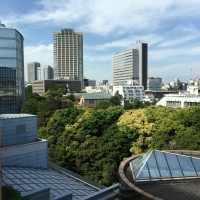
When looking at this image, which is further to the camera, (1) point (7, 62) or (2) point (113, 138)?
(1) point (7, 62)

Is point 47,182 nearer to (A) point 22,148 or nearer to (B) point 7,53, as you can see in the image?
(A) point 22,148

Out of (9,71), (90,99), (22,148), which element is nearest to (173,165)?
(22,148)

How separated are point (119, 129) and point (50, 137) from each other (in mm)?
Result: 12458

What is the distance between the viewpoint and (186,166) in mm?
11727

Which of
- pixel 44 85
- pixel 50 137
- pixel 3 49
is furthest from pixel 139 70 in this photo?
pixel 50 137

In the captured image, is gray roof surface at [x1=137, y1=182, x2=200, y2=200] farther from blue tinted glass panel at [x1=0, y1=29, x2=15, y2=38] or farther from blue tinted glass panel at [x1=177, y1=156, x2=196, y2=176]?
blue tinted glass panel at [x1=0, y1=29, x2=15, y2=38]

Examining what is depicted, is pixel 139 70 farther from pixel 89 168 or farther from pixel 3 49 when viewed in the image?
pixel 89 168

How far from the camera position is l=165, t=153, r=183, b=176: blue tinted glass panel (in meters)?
11.2

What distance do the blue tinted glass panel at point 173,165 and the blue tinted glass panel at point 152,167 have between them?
869mm

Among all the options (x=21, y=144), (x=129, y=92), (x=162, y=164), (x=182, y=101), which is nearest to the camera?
(x=162, y=164)

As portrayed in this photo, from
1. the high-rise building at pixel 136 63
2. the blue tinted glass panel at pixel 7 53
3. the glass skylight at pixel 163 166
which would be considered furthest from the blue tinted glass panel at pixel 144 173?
the high-rise building at pixel 136 63

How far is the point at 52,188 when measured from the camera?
15648mm

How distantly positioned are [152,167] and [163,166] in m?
0.70

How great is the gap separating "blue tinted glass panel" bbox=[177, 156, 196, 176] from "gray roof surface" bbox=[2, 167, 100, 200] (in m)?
8.16
